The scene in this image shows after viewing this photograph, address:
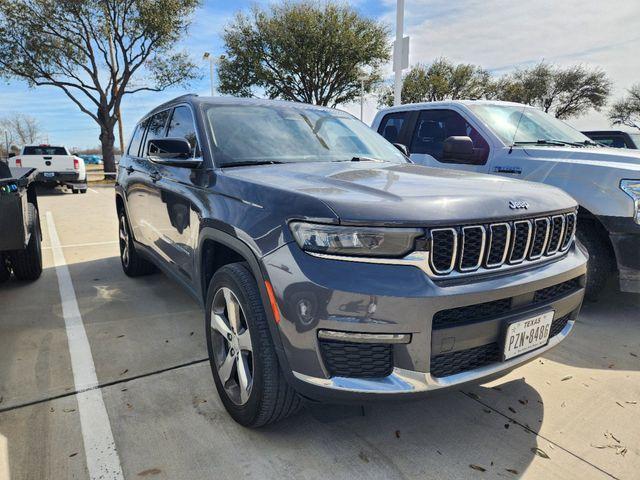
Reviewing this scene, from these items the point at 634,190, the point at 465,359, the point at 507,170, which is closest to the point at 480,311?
the point at 465,359

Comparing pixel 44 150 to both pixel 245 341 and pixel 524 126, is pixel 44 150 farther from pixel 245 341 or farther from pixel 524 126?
pixel 245 341

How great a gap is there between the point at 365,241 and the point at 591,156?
10.6ft

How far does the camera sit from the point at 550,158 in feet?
13.5

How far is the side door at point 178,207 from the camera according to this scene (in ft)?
9.22

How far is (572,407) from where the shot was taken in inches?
101

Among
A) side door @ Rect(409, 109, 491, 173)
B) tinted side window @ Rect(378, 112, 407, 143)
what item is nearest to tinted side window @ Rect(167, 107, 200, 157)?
side door @ Rect(409, 109, 491, 173)

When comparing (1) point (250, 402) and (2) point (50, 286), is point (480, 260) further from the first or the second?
(2) point (50, 286)

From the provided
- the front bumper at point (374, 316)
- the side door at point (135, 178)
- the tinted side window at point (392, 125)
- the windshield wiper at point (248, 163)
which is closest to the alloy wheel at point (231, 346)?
the front bumper at point (374, 316)

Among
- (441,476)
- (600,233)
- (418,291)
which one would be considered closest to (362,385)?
(418,291)

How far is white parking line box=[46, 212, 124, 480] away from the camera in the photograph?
2.05 metres

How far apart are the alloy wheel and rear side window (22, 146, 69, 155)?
1600 cm

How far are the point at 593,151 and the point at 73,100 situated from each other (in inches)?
931

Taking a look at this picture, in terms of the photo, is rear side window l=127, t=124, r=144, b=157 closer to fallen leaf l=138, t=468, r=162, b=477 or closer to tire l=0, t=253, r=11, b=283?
tire l=0, t=253, r=11, b=283

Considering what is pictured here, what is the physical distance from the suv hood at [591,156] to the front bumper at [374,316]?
252 cm
